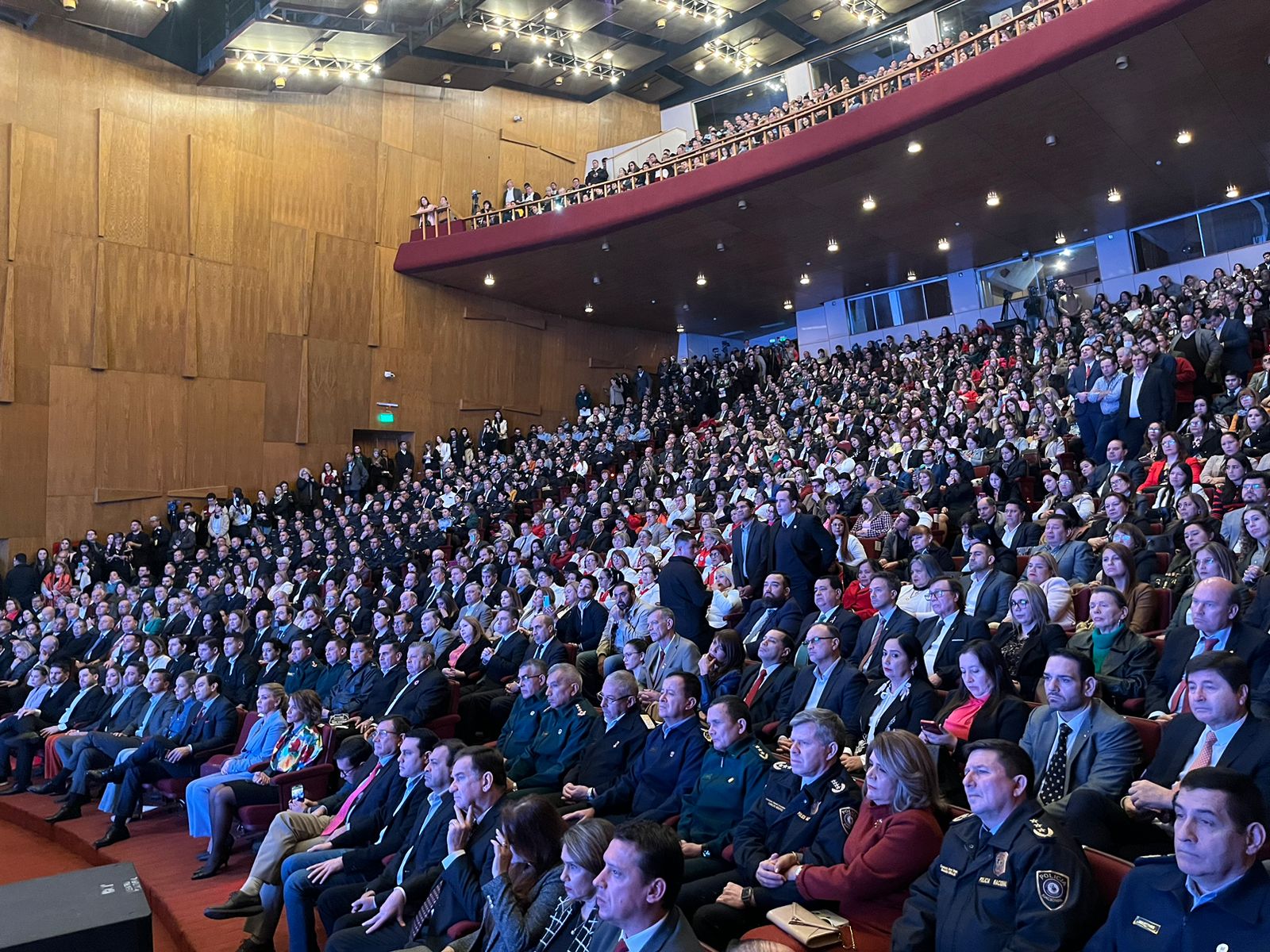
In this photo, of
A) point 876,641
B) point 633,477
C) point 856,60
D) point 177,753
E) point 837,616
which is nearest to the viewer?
point 876,641

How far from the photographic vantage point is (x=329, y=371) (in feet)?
47.3

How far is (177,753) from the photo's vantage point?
5.14 m

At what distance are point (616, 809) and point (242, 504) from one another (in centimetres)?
1052

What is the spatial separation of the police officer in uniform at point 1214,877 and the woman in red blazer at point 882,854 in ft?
2.01

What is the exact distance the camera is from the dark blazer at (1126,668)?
337cm

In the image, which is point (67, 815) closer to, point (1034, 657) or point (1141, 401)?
point (1034, 657)

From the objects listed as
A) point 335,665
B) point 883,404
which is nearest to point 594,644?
point 335,665

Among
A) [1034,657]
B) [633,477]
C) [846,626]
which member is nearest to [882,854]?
[1034,657]

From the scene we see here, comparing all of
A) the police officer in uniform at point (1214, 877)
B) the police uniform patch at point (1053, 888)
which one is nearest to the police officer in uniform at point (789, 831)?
the police uniform patch at point (1053, 888)

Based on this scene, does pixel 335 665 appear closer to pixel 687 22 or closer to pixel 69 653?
pixel 69 653

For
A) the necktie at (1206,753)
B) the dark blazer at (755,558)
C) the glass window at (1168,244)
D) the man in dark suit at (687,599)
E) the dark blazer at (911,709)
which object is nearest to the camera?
the necktie at (1206,753)

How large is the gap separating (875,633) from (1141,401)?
150 inches

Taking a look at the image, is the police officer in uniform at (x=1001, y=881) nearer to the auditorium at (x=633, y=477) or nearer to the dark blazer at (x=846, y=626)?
the auditorium at (x=633, y=477)

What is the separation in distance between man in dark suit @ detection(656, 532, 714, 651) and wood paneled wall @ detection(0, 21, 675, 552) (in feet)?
31.4
